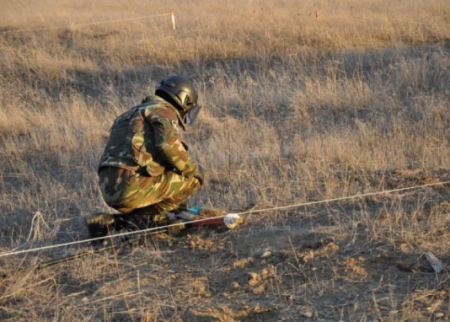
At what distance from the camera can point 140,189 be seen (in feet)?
18.3

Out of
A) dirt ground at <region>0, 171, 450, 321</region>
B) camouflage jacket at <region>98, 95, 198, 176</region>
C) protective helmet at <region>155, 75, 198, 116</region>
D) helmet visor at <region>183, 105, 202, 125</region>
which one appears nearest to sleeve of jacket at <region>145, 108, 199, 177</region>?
camouflage jacket at <region>98, 95, 198, 176</region>

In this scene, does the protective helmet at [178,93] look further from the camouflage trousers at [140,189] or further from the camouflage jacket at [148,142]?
the camouflage trousers at [140,189]

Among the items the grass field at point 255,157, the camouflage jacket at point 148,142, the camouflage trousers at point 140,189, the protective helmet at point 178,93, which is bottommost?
the grass field at point 255,157

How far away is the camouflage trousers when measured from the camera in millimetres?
5539

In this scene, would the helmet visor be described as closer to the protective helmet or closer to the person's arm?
the protective helmet

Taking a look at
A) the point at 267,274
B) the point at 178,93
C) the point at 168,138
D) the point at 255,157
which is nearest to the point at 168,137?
the point at 168,138

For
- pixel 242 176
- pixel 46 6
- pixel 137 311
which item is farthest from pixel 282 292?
pixel 46 6

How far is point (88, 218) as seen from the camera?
5738 mm

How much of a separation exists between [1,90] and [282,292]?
346 inches

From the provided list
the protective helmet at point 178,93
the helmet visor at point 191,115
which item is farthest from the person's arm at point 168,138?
the helmet visor at point 191,115

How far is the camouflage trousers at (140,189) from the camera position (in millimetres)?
5539

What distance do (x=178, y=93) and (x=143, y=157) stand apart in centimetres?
61

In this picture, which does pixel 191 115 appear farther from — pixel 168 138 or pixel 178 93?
pixel 168 138

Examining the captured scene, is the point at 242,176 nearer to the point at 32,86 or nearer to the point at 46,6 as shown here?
the point at 32,86
